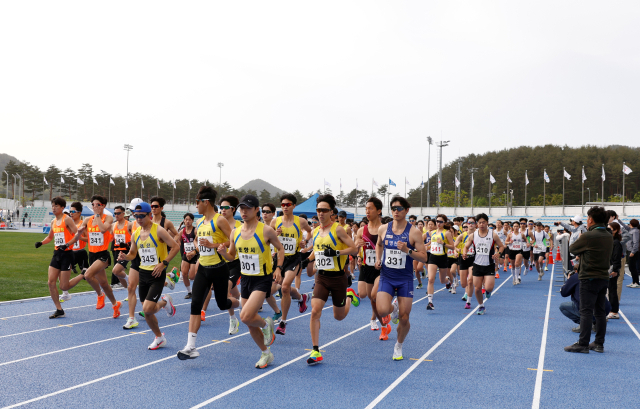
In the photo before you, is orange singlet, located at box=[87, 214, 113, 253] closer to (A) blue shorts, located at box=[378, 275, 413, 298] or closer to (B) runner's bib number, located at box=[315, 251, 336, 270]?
(B) runner's bib number, located at box=[315, 251, 336, 270]

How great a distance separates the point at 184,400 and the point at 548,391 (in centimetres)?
390

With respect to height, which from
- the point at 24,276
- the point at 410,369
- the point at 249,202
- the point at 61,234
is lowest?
the point at 24,276

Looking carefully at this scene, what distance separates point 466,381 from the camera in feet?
18.3

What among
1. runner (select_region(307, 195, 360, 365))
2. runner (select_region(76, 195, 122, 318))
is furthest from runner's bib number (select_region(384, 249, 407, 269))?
runner (select_region(76, 195, 122, 318))

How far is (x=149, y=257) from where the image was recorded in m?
6.96

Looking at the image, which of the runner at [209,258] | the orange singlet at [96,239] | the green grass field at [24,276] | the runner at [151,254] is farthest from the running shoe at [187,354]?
the green grass field at [24,276]

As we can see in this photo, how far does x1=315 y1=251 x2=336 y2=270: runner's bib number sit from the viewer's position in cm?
664

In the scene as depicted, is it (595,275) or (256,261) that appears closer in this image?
(256,261)

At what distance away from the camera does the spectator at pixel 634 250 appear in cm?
1457

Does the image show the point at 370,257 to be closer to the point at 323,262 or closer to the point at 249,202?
the point at 323,262

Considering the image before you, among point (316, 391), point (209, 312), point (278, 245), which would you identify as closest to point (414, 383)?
point (316, 391)

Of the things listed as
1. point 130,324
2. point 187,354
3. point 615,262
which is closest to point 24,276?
point 130,324

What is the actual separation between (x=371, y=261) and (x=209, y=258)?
2993 mm

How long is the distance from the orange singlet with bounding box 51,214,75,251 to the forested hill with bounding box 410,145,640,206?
107429 millimetres
